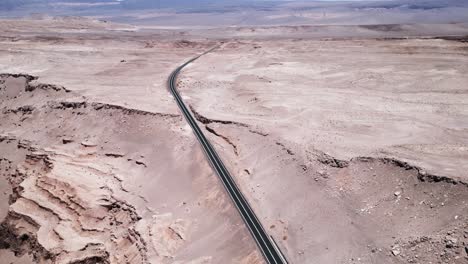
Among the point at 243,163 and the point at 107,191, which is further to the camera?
the point at 243,163

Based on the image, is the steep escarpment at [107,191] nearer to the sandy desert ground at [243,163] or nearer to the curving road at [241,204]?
the sandy desert ground at [243,163]

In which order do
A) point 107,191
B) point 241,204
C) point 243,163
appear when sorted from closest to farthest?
1. point 241,204
2. point 107,191
3. point 243,163

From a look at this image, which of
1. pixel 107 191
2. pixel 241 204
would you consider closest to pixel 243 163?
pixel 241 204

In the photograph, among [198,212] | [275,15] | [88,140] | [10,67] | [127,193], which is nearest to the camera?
[198,212]

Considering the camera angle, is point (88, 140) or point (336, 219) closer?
point (336, 219)

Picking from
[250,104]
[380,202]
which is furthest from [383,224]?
[250,104]

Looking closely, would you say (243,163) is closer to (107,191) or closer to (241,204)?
(241,204)

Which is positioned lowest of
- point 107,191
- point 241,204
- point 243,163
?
point 107,191

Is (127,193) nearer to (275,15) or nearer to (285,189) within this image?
(285,189)
